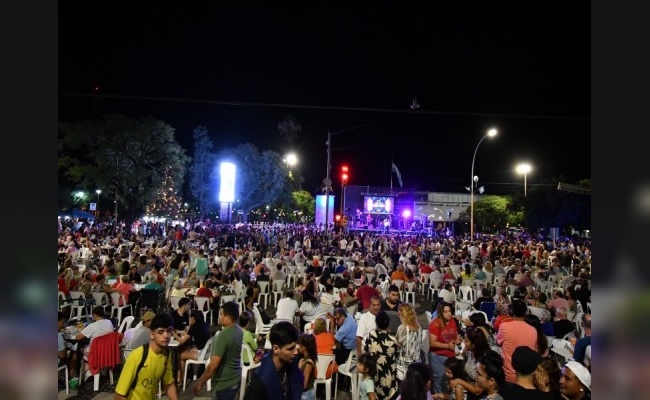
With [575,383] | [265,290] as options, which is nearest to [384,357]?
[575,383]

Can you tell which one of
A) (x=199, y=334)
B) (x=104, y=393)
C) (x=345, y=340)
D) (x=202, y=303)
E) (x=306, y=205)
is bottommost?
(x=104, y=393)

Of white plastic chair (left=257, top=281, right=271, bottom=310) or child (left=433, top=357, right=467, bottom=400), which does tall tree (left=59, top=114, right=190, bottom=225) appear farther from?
child (left=433, top=357, right=467, bottom=400)

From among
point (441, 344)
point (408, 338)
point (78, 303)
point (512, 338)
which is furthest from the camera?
point (78, 303)

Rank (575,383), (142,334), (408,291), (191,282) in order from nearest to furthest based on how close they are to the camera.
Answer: (575,383), (142,334), (191,282), (408,291)

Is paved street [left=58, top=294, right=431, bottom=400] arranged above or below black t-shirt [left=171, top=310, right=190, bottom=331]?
below

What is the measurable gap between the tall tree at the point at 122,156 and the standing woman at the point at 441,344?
28.3m

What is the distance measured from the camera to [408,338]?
5.03 meters

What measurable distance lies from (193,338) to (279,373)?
13.3 feet

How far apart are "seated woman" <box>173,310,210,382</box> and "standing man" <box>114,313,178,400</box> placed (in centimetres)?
297

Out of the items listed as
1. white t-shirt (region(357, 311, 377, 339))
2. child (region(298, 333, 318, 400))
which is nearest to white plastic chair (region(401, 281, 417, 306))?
white t-shirt (region(357, 311, 377, 339))

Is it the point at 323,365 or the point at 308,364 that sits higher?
the point at 308,364

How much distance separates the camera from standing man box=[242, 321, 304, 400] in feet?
10.1

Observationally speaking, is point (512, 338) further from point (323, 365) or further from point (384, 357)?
point (323, 365)
